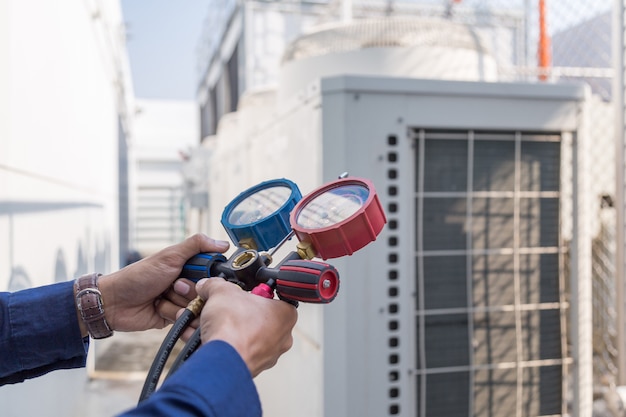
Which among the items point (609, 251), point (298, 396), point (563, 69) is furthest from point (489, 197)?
point (563, 69)

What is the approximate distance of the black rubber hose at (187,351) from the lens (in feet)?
1.71

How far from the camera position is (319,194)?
653 mm

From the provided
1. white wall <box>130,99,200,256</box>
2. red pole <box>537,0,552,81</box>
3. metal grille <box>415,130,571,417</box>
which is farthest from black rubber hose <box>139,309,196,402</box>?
white wall <box>130,99,200,256</box>

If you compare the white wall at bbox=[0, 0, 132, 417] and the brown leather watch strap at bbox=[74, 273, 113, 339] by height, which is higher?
the white wall at bbox=[0, 0, 132, 417]

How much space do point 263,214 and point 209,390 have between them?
0.96ft

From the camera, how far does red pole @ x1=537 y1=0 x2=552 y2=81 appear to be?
339 cm

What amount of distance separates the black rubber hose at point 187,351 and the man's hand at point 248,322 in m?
0.02

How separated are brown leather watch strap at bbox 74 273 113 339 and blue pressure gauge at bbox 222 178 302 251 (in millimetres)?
244

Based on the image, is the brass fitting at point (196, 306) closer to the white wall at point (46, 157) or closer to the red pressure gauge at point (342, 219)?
the red pressure gauge at point (342, 219)

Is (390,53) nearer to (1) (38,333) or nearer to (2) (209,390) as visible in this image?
(1) (38,333)

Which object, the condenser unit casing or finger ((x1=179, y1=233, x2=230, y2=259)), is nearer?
finger ((x1=179, y1=233, x2=230, y2=259))

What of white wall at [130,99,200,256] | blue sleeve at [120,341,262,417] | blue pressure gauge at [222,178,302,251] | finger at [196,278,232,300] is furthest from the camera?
white wall at [130,99,200,256]

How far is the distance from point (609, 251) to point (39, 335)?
2.64 m

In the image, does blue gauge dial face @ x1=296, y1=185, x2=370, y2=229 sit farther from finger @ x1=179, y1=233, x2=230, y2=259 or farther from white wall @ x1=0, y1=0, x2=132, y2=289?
white wall @ x1=0, y1=0, x2=132, y2=289
